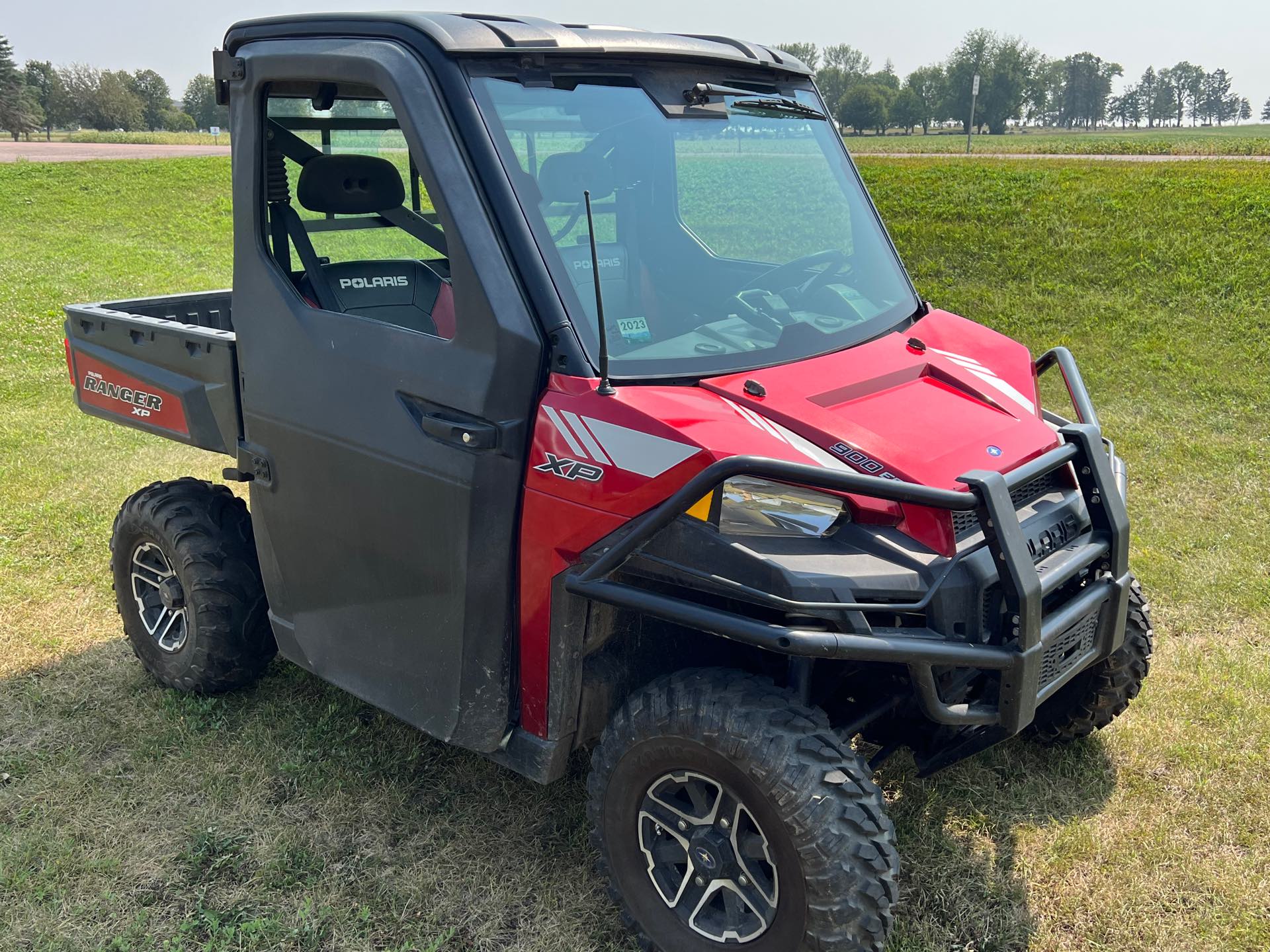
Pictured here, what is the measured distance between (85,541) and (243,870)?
3063 millimetres

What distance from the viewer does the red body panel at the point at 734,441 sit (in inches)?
94.2

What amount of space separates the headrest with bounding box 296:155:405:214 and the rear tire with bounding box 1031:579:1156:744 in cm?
256

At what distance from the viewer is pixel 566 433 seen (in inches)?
98.3

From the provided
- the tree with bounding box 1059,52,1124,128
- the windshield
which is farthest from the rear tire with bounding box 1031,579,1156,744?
the tree with bounding box 1059,52,1124,128

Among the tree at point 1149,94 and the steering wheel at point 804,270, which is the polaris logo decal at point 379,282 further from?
the tree at point 1149,94

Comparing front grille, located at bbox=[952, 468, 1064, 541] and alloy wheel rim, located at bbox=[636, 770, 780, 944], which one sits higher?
front grille, located at bbox=[952, 468, 1064, 541]

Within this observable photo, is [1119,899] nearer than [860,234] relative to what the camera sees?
Yes

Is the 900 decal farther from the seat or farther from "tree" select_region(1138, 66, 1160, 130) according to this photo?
"tree" select_region(1138, 66, 1160, 130)

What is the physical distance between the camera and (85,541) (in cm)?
555

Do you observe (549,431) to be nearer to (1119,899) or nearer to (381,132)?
(381,132)

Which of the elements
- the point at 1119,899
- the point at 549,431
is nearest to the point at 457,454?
the point at 549,431

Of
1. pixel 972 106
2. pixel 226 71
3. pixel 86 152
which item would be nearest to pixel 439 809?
pixel 226 71

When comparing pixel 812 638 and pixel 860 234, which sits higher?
pixel 860 234

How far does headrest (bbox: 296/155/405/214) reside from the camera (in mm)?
3150
